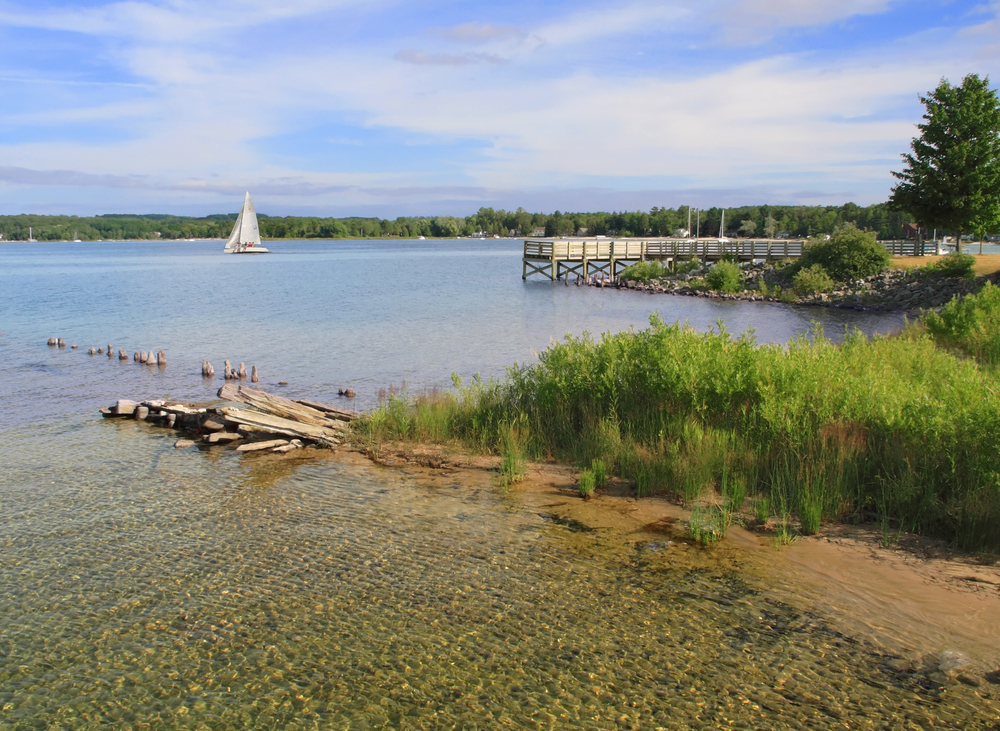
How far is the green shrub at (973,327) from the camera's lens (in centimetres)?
1560

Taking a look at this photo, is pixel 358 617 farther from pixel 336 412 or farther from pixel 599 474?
pixel 336 412

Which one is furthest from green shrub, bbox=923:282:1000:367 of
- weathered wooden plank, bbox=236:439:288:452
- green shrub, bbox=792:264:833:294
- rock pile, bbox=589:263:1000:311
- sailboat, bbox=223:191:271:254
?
sailboat, bbox=223:191:271:254

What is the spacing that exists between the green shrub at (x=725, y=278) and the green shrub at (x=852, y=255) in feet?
17.8

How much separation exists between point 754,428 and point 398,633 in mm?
5968

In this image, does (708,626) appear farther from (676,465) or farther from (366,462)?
(366,462)

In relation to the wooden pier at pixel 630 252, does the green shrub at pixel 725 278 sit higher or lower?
lower

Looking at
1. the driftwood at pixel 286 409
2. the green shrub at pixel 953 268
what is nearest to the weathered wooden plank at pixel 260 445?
the driftwood at pixel 286 409

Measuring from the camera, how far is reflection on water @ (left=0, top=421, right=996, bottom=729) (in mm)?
5305

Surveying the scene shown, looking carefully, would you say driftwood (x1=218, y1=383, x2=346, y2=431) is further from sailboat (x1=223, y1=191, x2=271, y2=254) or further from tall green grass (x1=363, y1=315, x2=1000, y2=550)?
sailboat (x1=223, y1=191, x2=271, y2=254)

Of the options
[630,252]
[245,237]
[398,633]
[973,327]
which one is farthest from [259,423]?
[245,237]

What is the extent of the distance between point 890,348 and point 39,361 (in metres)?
24.3

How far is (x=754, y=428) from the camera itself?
10.1 m

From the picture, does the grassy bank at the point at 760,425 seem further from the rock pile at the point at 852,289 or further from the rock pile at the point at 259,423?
the rock pile at the point at 852,289

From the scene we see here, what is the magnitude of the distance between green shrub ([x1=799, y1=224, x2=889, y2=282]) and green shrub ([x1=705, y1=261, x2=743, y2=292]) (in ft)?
17.8
